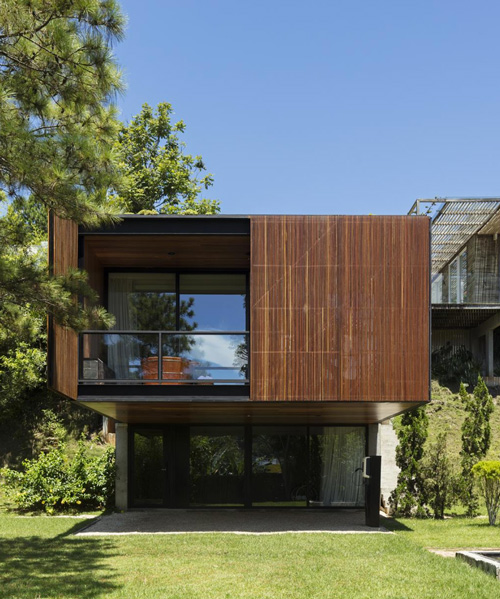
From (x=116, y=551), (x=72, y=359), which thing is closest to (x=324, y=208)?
(x=72, y=359)

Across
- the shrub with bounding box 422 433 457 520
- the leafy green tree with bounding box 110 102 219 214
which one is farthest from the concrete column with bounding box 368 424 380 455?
the leafy green tree with bounding box 110 102 219 214

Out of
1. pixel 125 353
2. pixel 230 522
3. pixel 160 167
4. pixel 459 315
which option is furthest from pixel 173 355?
pixel 459 315

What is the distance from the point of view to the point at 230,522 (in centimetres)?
1257

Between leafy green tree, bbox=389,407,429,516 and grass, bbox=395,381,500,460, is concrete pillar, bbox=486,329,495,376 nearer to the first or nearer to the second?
grass, bbox=395,381,500,460

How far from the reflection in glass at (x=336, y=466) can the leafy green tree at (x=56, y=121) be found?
697cm

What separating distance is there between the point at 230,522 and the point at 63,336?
4510mm

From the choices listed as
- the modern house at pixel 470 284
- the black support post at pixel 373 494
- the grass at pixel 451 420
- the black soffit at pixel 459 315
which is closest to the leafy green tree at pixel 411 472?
the black support post at pixel 373 494

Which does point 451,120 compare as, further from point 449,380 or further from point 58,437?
point 58,437

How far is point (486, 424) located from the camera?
15.8 meters

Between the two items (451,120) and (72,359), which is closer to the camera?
(72,359)

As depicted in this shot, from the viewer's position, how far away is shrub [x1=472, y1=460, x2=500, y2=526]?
40.8 feet

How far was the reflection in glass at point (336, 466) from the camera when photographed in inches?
583

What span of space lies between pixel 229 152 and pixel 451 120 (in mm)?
6842

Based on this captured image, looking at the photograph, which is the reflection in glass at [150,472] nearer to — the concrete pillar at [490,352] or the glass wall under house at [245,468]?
the glass wall under house at [245,468]
